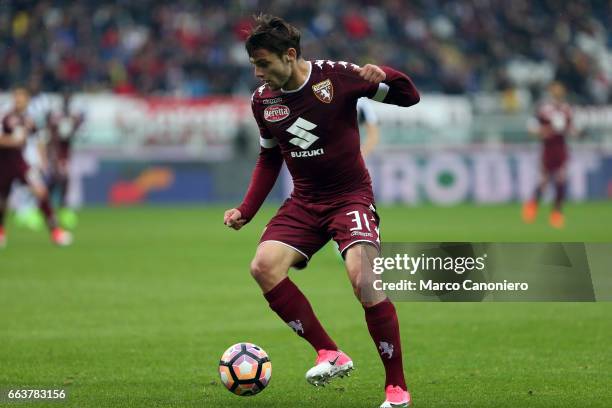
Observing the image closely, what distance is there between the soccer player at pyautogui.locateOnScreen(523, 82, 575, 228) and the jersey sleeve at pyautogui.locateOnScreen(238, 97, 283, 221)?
46.8 ft

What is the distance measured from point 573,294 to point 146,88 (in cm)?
2328

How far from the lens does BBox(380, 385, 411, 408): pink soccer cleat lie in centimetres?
557

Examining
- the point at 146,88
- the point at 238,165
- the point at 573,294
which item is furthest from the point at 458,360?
the point at 146,88

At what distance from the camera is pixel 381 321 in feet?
18.8

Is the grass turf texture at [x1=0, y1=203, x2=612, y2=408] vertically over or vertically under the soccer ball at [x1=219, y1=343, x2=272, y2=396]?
under

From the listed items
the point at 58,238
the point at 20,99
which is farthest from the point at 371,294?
the point at 58,238

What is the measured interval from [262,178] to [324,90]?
745mm

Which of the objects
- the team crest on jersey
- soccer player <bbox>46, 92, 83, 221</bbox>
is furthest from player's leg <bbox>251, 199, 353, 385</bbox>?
soccer player <bbox>46, 92, 83, 221</bbox>

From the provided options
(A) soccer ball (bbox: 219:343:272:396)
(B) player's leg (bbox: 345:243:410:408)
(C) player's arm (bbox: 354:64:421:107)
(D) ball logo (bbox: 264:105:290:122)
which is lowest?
(A) soccer ball (bbox: 219:343:272:396)

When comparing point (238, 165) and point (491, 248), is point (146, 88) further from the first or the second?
point (491, 248)

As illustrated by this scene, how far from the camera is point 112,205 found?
2656 centimetres

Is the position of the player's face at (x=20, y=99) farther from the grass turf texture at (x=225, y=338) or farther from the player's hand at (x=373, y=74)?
the player's hand at (x=373, y=74)

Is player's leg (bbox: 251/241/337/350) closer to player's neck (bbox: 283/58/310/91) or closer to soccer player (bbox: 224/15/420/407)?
soccer player (bbox: 224/15/420/407)

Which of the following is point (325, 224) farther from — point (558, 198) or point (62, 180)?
point (62, 180)
